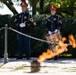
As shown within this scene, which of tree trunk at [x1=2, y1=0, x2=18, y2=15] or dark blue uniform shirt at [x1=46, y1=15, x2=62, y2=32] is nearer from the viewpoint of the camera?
dark blue uniform shirt at [x1=46, y1=15, x2=62, y2=32]

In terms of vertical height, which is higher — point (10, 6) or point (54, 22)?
point (10, 6)

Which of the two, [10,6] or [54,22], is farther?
[10,6]

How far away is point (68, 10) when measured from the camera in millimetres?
19453

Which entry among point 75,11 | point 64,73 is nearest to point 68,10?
point 75,11

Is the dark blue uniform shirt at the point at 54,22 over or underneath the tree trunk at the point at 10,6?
underneath

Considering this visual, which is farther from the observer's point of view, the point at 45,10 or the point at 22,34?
the point at 45,10

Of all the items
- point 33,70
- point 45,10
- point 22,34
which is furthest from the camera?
point 45,10

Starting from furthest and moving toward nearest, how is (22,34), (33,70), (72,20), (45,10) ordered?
(45,10) < (72,20) < (22,34) < (33,70)

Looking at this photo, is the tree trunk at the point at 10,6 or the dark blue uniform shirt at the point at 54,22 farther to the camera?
the tree trunk at the point at 10,6

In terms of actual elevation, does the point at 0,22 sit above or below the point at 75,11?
below

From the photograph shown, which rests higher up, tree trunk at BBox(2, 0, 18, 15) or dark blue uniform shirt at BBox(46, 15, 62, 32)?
tree trunk at BBox(2, 0, 18, 15)

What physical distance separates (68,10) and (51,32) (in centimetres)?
845

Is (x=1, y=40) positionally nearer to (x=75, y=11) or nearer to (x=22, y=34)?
(x=22, y=34)

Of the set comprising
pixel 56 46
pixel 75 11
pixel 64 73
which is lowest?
pixel 64 73
